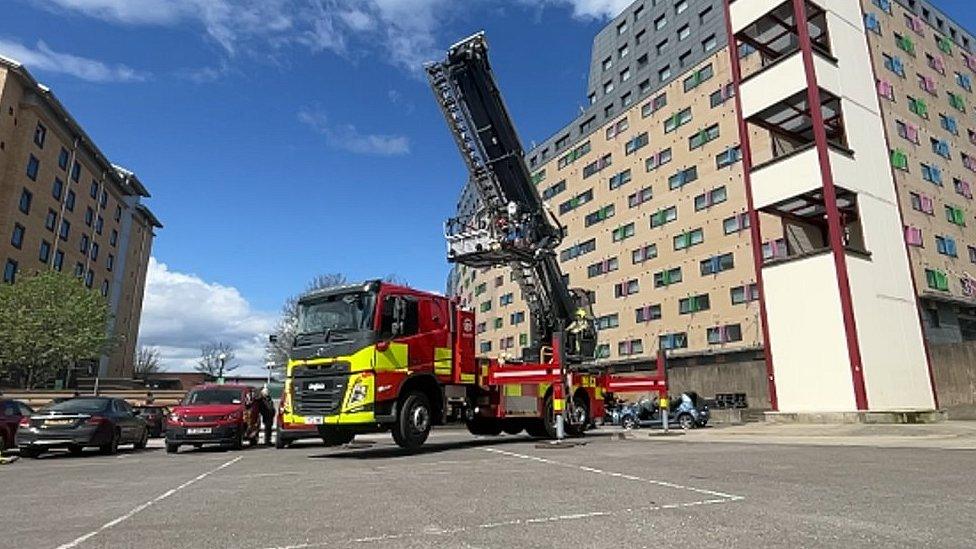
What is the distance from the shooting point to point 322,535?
15.0ft

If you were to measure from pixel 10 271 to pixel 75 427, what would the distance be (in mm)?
34610

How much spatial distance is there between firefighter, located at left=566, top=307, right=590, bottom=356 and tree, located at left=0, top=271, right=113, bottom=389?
99.5 feet

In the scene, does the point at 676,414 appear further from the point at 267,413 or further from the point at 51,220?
the point at 51,220

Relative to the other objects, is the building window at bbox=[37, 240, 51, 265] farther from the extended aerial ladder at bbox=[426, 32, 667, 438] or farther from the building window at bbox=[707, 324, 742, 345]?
the building window at bbox=[707, 324, 742, 345]

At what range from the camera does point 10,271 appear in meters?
40.6

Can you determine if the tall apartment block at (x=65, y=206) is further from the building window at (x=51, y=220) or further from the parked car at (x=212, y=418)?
the parked car at (x=212, y=418)

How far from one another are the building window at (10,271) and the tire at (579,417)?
4028cm

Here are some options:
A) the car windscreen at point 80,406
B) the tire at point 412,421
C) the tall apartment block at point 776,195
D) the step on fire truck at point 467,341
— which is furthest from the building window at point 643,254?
the car windscreen at point 80,406

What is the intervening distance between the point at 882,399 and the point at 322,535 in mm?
20987

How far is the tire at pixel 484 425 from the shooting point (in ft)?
49.9

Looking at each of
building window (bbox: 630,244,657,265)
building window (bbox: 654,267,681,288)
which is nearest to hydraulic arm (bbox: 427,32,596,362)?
building window (bbox: 654,267,681,288)

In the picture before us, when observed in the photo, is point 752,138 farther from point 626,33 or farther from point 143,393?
point 143,393

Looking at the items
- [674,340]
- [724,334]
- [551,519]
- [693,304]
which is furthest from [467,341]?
[674,340]

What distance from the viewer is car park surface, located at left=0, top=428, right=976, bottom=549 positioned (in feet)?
14.4
